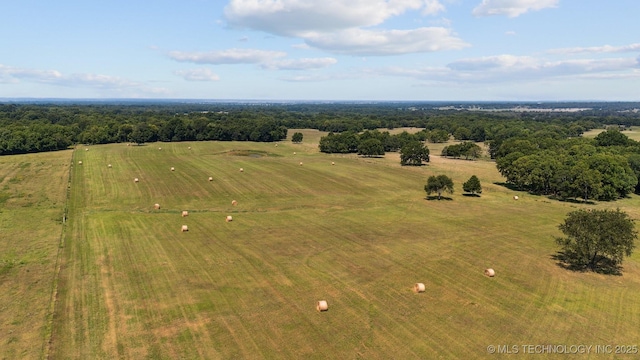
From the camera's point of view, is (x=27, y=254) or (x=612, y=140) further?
(x=612, y=140)

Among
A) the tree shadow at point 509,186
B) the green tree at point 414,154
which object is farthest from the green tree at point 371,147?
the tree shadow at point 509,186

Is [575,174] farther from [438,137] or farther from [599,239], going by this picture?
[438,137]

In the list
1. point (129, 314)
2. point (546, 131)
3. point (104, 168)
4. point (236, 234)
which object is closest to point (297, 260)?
point (236, 234)

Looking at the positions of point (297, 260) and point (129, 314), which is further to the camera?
point (297, 260)

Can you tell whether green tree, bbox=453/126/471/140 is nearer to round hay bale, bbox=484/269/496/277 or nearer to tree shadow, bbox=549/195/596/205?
tree shadow, bbox=549/195/596/205

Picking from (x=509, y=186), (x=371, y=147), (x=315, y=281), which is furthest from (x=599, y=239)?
(x=371, y=147)

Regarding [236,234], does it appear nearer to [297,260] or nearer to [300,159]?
[297,260]
